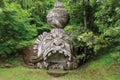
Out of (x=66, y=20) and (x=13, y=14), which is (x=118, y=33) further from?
(x=13, y=14)

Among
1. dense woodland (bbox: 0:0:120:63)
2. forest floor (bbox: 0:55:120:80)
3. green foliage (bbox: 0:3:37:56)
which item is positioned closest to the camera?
forest floor (bbox: 0:55:120:80)

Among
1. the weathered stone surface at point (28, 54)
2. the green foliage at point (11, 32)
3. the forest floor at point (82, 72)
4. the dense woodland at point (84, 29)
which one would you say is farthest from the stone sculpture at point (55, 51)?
the green foliage at point (11, 32)

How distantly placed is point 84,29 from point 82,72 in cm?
277

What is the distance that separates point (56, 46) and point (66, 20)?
220cm

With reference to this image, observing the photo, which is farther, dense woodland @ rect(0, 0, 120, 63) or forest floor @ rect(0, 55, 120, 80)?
dense woodland @ rect(0, 0, 120, 63)

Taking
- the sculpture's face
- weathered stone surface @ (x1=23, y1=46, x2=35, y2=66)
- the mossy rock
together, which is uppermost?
the sculpture's face

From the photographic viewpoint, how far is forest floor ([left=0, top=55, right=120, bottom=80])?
516 inches

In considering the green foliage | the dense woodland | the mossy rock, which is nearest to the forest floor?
the mossy rock

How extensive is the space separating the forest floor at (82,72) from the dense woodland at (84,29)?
1.77ft

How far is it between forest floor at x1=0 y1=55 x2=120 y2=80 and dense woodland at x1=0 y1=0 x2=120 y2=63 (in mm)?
541

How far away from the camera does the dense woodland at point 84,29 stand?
1378cm

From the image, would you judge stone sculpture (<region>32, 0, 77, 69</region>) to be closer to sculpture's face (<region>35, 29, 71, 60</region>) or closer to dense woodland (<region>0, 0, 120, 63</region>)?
sculpture's face (<region>35, 29, 71, 60</region>)

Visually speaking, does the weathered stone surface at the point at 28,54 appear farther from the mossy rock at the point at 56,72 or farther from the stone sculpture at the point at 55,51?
the mossy rock at the point at 56,72

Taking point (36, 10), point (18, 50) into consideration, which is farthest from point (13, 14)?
point (36, 10)
